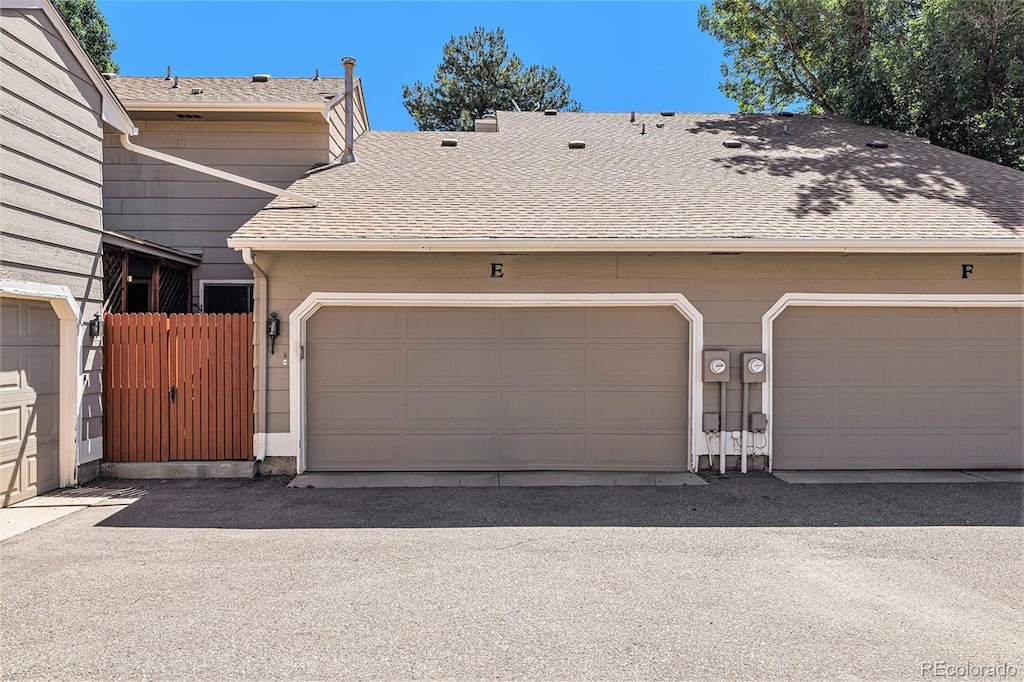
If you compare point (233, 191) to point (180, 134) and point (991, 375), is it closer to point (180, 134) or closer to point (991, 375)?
point (180, 134)

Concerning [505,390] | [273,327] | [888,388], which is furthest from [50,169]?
[888,388]

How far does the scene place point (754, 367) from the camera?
7.07 m

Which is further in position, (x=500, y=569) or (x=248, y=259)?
(x=248, y=259)

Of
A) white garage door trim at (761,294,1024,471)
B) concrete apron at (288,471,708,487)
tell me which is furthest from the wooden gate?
white garage door trim at (761,294,1024,471)

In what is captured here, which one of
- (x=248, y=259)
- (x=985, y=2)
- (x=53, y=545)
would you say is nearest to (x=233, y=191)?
(x=248, y=259)

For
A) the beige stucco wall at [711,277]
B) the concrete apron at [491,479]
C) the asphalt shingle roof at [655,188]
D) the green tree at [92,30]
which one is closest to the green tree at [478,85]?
the green tree at [92,30]

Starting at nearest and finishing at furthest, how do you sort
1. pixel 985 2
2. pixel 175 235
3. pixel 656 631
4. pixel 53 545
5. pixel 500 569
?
pixel 656 631 < pixel 500 569 < pixel 53 545 < pixel 175 235 < pixel 985 2

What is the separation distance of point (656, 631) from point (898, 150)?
994cm

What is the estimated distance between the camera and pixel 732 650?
3.12 meters

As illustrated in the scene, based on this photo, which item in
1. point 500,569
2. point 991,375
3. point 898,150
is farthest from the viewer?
point 898,150

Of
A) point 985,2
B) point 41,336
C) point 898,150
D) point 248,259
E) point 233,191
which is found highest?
point 985,2

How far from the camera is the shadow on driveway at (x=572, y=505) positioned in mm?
5367

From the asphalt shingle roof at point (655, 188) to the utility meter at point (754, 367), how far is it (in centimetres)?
134

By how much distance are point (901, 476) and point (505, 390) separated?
14.7ft
